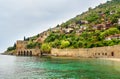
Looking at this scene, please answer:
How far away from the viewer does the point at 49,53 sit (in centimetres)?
13425

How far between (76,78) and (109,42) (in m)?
67.4

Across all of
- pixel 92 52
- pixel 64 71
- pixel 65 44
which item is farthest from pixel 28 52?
pixel 64 71

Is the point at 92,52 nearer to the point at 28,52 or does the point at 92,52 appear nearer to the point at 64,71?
the point at 64,71

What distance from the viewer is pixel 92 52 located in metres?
101

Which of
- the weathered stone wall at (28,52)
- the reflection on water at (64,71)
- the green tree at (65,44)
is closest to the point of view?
the reflection on water at (64,71)

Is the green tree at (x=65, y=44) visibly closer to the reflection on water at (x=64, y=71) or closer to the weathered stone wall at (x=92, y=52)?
the weathered stone wall at (x=92, y=52)

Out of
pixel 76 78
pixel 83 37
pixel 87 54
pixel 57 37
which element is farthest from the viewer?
pixel 57 37

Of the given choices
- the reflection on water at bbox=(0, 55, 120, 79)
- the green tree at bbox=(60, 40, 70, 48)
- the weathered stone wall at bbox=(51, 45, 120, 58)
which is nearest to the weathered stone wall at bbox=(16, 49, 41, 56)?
the green tree at bbox=(60, 40, 70, 48)

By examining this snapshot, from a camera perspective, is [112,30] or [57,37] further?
[57,37]

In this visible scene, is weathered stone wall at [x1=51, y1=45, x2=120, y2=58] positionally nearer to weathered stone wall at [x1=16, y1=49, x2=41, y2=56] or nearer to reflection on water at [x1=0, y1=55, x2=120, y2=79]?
weathered stone wall at [x1=16, y1=49, x2=41, y2=56]

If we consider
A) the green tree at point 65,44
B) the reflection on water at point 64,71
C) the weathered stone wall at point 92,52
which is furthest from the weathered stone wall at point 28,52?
the reflection on water at point 64,71

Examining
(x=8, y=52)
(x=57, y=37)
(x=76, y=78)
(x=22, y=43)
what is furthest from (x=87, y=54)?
(x=8, y=52)

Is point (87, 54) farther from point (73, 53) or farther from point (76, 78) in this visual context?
point (76, 78)

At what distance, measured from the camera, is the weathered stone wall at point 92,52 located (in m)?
85.1
